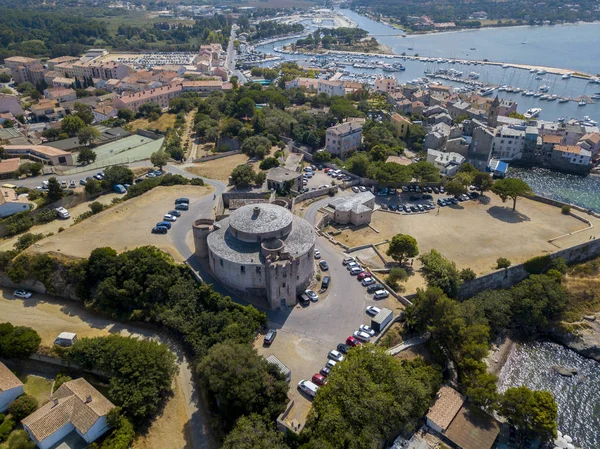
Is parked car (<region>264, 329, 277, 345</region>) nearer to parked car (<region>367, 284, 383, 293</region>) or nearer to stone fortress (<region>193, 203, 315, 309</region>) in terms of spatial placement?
stone fortress (<region>193, 203, 315, 309</region>)

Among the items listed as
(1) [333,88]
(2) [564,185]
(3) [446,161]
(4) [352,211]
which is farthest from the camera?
(1) [333,88]

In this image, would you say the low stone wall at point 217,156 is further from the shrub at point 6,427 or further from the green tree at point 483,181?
the shrub at point 6,427

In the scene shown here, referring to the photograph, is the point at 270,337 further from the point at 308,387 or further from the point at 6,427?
the point at 6,427

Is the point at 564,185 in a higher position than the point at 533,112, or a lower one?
lower

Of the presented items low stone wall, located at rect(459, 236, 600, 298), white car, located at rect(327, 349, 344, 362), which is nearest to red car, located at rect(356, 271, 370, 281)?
low stone wall, located at rect(459, 236, 600, 298)

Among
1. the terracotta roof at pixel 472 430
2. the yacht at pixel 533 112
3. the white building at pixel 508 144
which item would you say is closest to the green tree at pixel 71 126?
the white building at pixel 508 144

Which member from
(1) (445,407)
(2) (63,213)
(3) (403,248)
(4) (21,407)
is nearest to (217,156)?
(2) (63,213)
